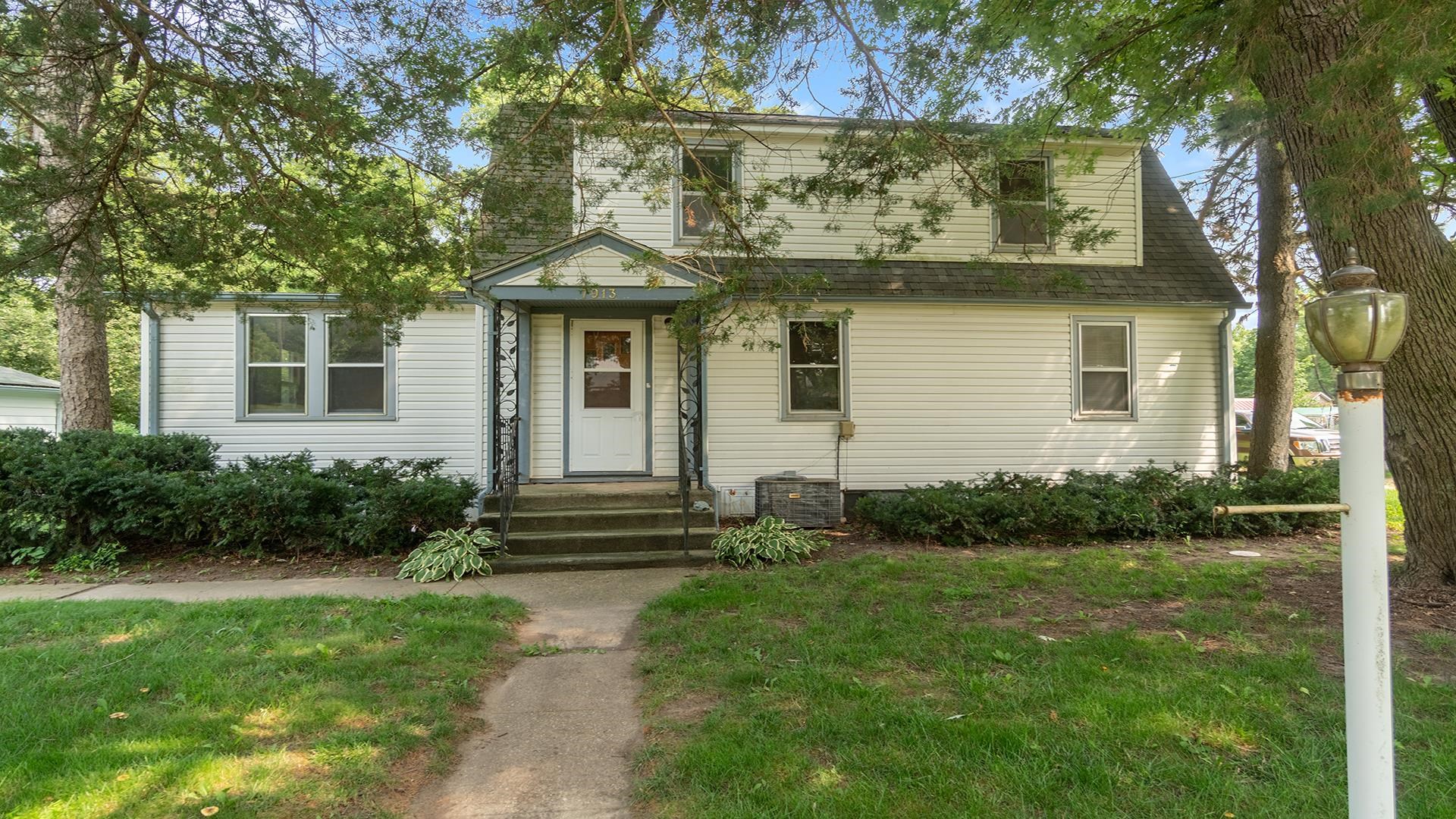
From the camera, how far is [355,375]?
372 inches

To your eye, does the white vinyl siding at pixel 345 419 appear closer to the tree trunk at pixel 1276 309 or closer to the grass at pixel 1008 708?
the grass at pixel 1008 708

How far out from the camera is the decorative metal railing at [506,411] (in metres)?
7.45

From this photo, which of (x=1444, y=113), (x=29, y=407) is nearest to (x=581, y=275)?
(x=1444, y=113)

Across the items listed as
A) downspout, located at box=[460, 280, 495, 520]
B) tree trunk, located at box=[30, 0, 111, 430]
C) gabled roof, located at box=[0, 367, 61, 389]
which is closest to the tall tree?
tree trunk, located at box=[30, 0, 111, 430]

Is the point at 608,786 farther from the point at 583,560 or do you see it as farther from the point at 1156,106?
the point at 1156,106

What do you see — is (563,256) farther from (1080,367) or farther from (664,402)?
(1080,367)

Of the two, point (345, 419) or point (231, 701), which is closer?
point (231, 701)

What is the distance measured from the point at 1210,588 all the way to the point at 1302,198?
3.12m

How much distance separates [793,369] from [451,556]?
5195mm

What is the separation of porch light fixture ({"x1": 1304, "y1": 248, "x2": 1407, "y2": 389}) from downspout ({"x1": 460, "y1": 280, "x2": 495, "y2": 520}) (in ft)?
25.6

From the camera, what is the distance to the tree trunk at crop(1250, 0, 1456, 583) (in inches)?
186

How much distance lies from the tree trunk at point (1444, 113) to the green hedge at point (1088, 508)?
158 inches

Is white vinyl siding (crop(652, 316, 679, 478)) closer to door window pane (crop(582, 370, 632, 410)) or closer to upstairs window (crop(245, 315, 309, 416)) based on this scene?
door window pane (crop(582, 370, 632, 410))

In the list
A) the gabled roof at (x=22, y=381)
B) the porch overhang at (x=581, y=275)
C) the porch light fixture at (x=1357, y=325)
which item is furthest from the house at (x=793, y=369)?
the gabled roof at (x=22, y=381)
